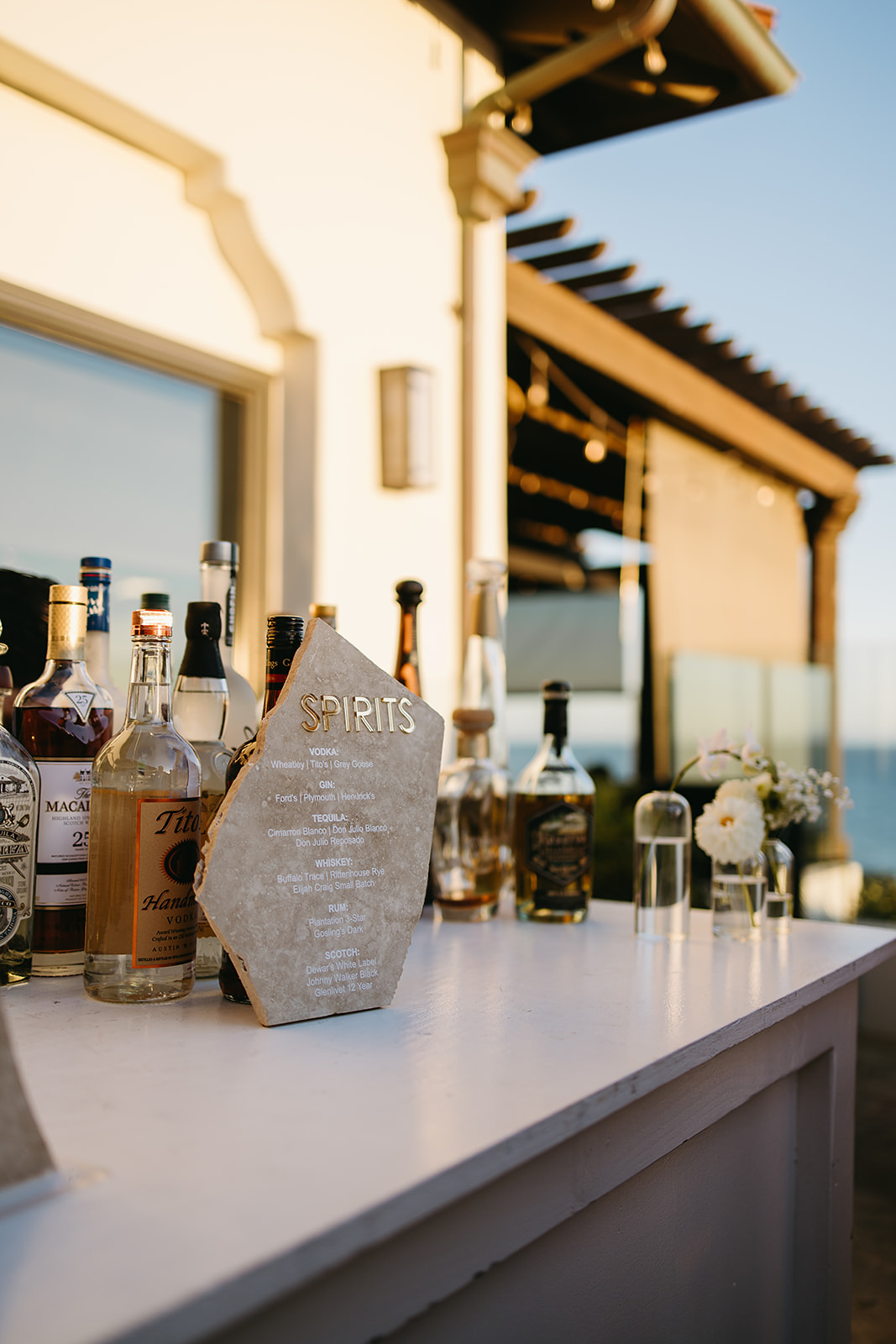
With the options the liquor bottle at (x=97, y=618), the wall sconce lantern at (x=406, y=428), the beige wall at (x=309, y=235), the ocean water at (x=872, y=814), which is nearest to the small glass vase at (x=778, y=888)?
the liquor bottle at (x=97, y=618)

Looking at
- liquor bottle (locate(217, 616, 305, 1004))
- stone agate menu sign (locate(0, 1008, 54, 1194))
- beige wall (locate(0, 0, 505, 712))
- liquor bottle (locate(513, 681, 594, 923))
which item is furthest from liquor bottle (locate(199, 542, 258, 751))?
beige wall (locate(0, 0, 505, 712))

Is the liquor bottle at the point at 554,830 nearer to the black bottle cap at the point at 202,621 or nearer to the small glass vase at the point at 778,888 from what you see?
the small glass vase at the point at 778,888

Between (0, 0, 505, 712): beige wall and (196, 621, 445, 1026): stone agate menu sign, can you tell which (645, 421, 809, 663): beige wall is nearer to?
(0, 0, 505, 712): beige wall

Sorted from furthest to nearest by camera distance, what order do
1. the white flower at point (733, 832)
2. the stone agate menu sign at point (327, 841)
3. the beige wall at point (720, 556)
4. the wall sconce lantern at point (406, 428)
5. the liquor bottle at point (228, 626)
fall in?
the beige wall at point (720, 556) → the wall sconce lantern at point (406, 428) → the white flower at point (733, 832) → the liquor bottle at point (228, 626) → the stone agate menu sign at point (327, 841)

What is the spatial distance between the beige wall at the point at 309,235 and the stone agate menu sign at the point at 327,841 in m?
1.22

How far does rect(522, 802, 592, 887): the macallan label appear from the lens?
1171mm

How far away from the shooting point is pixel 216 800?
871 mm

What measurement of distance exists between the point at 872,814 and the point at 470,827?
4.36 meters

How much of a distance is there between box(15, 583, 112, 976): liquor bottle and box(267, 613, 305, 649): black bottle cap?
0.58 feet

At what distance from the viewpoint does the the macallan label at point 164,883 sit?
764 millimetres

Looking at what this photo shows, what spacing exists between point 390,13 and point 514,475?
119 inches

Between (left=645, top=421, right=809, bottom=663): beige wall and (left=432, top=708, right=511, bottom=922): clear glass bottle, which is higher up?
(left=645, top=421, right=809, bottom=663): beige wall

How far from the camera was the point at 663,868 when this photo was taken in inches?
44.6

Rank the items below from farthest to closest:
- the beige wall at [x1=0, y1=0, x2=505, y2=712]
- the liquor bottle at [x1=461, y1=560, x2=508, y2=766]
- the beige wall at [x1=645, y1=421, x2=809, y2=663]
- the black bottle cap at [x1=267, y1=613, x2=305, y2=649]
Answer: the beige wall at [x1=645, y1=421, x2=809, y2=663]
the beige wall at [x1=0, y1=0, x2=505, y2=712]
the liquor bottle at [x1=461, y1=560, x2=508, y2=766]
the black bottle cap at [x1=267, y1=613, x2=305, y2=649]
